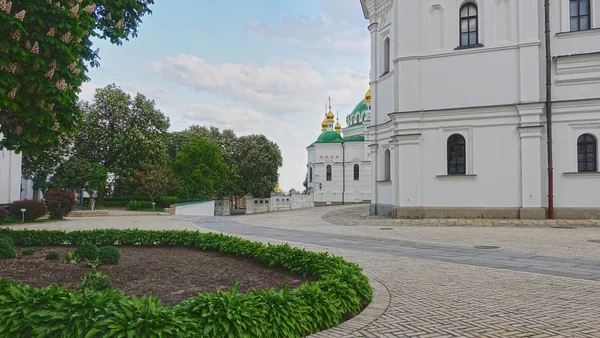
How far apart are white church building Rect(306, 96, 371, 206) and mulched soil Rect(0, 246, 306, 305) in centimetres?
4502

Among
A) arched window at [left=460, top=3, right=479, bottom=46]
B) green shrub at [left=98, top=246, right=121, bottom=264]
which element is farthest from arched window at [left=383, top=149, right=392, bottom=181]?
green shrub at [left=98, top=246, right=121, bottom=264]

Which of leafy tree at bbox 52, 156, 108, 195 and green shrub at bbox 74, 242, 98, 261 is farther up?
leafy tree at bbox 52, 156, 108, 195

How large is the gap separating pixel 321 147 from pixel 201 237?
46.3 meters

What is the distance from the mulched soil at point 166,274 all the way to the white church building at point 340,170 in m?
45.0

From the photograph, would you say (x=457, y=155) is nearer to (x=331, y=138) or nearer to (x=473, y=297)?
(x=473, y=297)

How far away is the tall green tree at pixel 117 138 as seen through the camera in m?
36.9

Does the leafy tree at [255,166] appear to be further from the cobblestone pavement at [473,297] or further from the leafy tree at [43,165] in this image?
the cobblestone pavement at [473,297]

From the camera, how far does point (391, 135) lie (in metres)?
23.3

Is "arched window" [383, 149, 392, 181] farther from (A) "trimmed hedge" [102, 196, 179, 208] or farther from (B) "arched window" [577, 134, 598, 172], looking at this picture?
(A) "trimmed hedge" [102, 196, 179, 208]

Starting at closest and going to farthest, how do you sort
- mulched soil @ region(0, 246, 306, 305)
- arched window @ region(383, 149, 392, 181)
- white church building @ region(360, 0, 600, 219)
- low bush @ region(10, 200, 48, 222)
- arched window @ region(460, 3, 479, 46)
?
1. mulched soil @ region(0, 246, 306, 305)
2. white church building @ region(360, 0, 600, 219)
3. arched window @ region(460, 3, 479, 46)
4. low bush @ region(10, 200, 48, 222)
5. arched window @ region(383, 149, 392, 181)

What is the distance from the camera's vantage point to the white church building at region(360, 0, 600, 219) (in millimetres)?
19453

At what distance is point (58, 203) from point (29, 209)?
6.08ft

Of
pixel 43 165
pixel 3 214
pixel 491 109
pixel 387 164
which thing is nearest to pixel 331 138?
pixel 387 164

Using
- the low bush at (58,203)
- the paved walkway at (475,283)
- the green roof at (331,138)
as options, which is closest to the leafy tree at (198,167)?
the low bush at (58,203)
